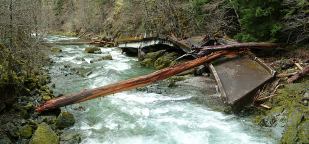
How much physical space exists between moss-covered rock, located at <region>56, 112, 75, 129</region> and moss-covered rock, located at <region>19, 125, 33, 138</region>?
4.21 ft

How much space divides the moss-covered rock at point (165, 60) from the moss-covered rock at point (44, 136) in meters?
12.2

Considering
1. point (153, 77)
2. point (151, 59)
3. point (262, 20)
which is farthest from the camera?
point (151, 59)

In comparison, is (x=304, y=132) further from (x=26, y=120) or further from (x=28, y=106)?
(x=28, y=106)

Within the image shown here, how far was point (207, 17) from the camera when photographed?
979 inches

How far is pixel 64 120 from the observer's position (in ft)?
41.2

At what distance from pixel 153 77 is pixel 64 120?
398 centimetres

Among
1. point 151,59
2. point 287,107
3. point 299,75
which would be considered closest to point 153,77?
point 287,107

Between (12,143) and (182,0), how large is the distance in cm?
2094

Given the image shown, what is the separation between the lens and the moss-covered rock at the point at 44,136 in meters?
10.4

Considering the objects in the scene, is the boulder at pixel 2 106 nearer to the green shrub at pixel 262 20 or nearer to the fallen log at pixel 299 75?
the fallen log at pixel 299 75

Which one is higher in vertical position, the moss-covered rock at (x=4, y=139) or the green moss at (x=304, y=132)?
the green moss at (x=304, y=132)

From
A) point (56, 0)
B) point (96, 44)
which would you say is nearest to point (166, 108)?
point (96, 44)

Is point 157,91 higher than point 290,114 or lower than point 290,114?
lower

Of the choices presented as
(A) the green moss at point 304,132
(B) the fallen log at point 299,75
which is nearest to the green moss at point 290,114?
(A) the green moss at point 304,132
